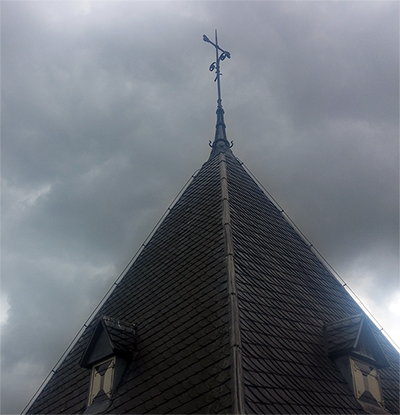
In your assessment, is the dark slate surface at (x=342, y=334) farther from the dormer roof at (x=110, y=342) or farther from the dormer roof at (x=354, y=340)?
the dormer roof at (x=110, y=342)

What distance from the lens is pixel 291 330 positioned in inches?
323

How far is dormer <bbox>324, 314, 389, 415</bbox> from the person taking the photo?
25.9 ft

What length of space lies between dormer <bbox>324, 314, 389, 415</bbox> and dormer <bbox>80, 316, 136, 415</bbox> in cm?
372

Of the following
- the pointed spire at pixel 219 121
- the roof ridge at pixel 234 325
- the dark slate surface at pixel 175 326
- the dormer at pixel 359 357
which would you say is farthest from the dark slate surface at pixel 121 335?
the pointed spire at pixel 219 121

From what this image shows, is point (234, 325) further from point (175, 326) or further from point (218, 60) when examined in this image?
point (218, 60)

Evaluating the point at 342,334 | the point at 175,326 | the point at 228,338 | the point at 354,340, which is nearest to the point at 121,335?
the point at 175,326

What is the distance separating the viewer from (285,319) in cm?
839

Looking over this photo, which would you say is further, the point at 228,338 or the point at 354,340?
the point at 354,340

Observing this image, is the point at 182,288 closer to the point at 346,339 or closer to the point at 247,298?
the point at 247,298

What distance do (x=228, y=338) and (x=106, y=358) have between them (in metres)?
2.94

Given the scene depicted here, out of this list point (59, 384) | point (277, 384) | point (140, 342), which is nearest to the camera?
point (277, 384)

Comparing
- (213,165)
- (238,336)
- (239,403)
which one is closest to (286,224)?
(213,165)

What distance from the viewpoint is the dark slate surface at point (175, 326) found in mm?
6750

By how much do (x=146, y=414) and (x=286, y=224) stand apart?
7.46m
